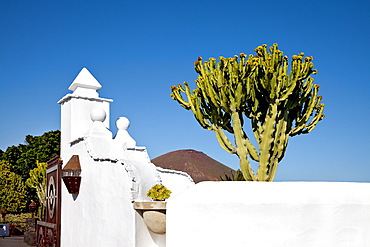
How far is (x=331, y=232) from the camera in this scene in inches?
243

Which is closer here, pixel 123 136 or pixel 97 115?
pixel 123 136

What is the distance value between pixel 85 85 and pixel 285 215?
6.64 m

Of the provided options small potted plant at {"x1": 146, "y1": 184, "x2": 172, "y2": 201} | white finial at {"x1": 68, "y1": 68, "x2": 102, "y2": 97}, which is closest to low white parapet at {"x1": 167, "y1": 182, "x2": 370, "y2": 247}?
small potted plant at {"x1": 146, "y1": 184, "x2": 172, "y2": 201}

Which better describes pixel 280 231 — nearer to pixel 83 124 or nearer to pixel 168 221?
pixel 168 221

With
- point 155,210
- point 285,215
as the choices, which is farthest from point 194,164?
point 285,215

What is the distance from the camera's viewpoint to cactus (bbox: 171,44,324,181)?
899cm

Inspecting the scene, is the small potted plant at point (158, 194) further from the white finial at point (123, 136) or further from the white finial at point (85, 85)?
the white finial at point (85, 85)

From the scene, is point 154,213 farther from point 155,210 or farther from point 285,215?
point 285,215

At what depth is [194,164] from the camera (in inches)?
553

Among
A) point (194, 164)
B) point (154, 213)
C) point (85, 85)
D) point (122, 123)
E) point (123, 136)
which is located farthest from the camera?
point (194, 164)

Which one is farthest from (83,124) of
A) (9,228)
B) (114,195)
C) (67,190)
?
(9,228)

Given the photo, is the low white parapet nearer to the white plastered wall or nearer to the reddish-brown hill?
the white plastered wall

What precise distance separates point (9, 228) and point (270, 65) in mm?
17505

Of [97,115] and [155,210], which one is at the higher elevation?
[97,115]
